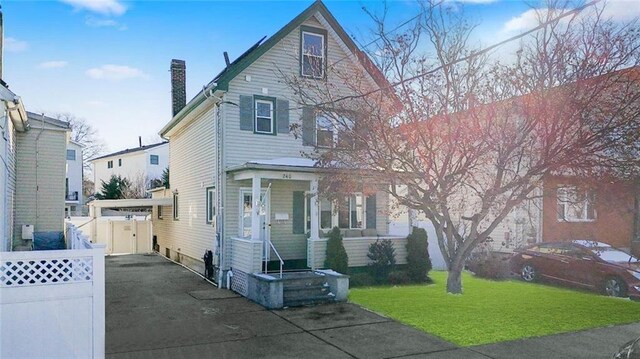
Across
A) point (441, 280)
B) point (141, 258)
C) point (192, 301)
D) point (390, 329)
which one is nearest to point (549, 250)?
point (441, 280)

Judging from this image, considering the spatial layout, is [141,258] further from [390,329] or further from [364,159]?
[390,329]

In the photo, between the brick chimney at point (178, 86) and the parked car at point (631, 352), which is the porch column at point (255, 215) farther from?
the brick chimney at point (178, 86)

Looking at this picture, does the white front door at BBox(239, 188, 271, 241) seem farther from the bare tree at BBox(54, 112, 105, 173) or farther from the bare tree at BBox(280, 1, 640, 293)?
the bare tree at BBox(54, 112, 105, 173)

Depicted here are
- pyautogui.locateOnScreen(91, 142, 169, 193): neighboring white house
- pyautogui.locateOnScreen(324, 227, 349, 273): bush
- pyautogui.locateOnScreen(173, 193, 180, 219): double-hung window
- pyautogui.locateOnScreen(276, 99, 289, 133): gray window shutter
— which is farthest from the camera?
pyautogui.locateOnScreen(91, 142, 169, 193): neighboring white house

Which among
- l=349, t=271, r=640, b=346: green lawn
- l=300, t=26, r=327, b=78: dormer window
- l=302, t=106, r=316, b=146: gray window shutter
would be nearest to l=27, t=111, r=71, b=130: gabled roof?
l=302, t=106, r=316, b=146: gray window shutter

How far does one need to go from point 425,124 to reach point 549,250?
Result: 6.35m

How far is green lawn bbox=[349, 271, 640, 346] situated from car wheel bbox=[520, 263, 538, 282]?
441 mm

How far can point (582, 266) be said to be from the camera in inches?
483

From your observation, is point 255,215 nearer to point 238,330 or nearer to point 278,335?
point 238,330

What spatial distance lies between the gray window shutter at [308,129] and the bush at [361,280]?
4125 mm

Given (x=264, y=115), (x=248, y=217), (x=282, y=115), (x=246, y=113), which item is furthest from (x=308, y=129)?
(x=248, y=217)

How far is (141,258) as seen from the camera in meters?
19.8

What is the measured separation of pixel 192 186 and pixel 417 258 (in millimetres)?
8211

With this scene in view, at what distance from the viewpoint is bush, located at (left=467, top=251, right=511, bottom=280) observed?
46.3ft
